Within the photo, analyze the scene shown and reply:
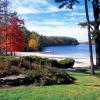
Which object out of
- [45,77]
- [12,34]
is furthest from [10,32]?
[45,77]

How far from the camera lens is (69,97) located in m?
10.8

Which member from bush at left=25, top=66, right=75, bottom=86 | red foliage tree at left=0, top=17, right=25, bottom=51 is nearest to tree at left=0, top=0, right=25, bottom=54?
red foliage tree at left=0, top=17, right=25, bottom=51

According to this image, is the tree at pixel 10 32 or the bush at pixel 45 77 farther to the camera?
the tree at pixel 10 32

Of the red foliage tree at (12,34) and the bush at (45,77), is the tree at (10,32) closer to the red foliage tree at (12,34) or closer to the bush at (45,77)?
the red foliage tree at (12,34)

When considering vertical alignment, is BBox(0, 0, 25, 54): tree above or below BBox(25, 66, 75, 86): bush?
above

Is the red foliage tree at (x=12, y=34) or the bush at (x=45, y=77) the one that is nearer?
Result: the bush at (x=45, y=77)

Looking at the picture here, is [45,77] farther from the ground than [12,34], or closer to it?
closer to it

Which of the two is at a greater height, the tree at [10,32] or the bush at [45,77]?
the tree at [10,32]

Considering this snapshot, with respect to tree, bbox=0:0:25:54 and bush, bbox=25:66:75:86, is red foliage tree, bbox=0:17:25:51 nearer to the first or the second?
tree, bbox=0:0:25:54

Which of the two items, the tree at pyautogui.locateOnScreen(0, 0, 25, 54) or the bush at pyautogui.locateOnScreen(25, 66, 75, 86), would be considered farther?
the tree at pyautogui.locateOnScreen(0, 0, 25, 54)

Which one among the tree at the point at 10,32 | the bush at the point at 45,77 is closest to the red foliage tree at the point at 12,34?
the tree at the point at 10,32

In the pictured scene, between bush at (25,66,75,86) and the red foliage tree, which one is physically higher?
the red foliage tree

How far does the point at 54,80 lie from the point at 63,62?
2002cm

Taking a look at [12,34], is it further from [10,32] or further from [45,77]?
[45,77]
